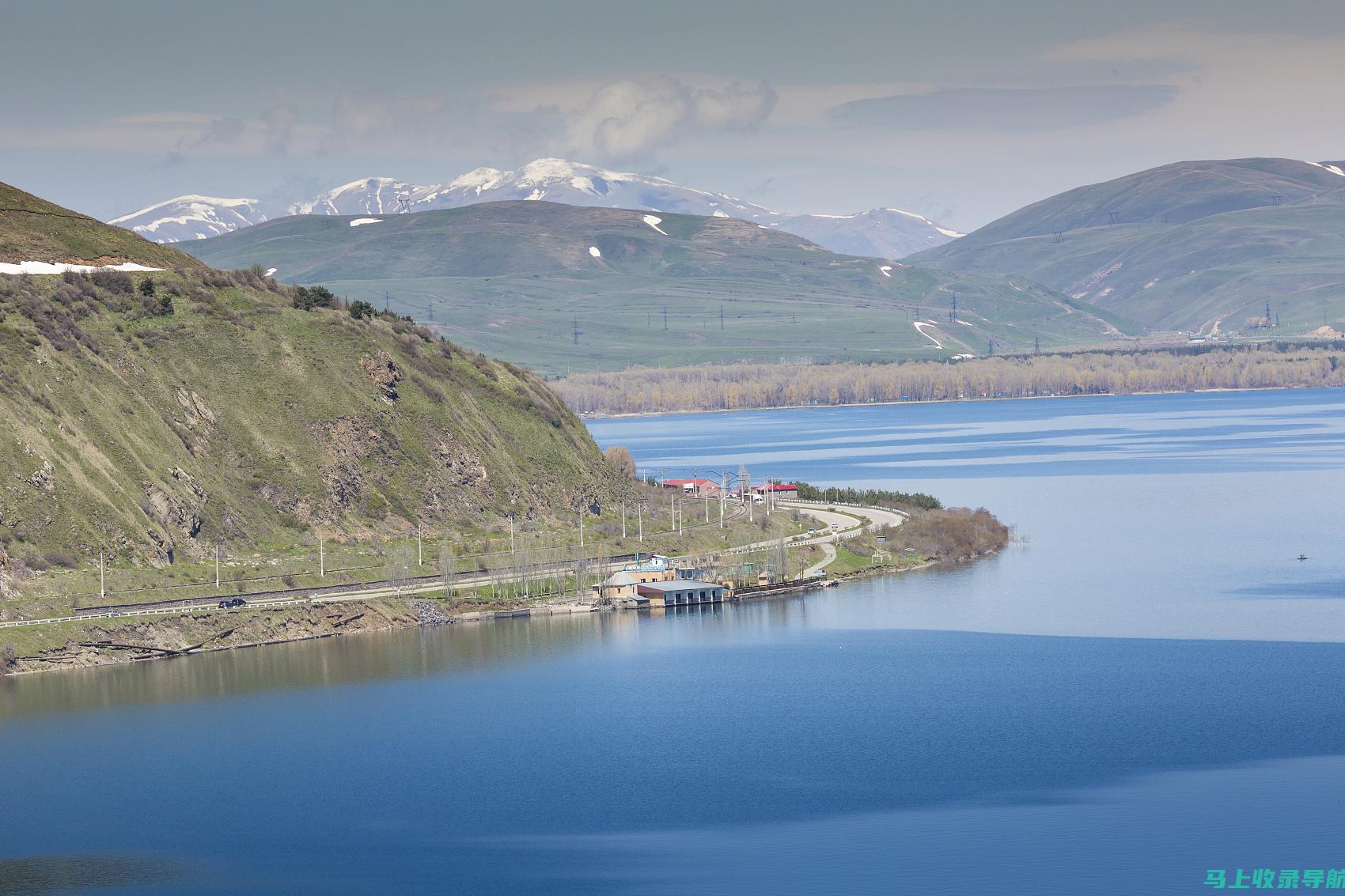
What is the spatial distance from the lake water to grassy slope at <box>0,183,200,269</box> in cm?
5490

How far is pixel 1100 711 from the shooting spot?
2891 inches

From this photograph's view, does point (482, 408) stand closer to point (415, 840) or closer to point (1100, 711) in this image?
point (1100, 711)

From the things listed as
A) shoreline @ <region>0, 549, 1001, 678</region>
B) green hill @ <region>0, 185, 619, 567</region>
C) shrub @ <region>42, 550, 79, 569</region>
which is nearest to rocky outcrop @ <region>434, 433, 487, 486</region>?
green hill @ <region>0, 185, 619, 567</region>

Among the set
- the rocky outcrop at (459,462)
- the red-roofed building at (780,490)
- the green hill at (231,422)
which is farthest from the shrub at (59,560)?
the red-roofed building at (780,490)

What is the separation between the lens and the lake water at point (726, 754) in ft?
179

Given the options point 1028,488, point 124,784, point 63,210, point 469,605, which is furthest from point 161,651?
point 1028,488

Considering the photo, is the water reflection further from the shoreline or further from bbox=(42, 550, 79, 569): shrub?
bbox=(42, 550, 79, 569): shrub

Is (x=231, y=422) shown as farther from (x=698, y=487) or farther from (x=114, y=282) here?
(x=698, y=487)

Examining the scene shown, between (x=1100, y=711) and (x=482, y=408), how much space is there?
75831 mm

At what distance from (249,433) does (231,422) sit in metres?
1.38

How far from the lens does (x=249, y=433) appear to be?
393 feet

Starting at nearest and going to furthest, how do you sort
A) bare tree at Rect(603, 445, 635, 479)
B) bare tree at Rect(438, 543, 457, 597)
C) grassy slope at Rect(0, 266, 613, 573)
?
grassy slope at Rect(0, 266, 613, 573), bare tree at Rect(438, 543, 457, 597), bare tree at Rect(603, 445, 635, 479)

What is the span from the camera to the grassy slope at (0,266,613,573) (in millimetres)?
102438

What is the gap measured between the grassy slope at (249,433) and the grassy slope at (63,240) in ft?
25.0
